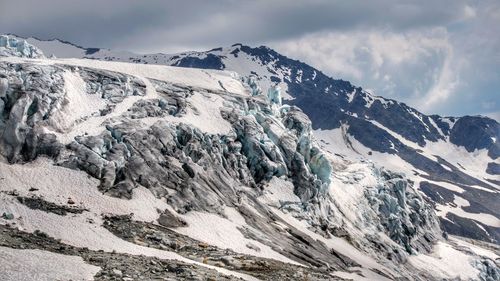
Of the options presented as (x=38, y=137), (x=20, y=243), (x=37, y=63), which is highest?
(x=37, y=63)

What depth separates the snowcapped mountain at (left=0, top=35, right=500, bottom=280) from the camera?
167 ft

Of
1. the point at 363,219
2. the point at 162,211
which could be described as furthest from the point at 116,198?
the point at 363,219

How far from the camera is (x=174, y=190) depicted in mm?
75125

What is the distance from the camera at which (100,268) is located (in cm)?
4075

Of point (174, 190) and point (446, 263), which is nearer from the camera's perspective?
point (174, 190)

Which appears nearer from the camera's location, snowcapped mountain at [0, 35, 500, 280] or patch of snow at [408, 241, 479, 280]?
snowcapped mountain at [0, 35, 500, 280]

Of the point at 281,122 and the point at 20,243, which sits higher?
the point at 281,122

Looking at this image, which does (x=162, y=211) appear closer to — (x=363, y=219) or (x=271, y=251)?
(x=271, y=251)

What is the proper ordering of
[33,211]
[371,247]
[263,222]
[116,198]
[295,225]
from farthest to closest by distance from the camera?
[371,247], [295,225], [263,222], [116,198], [33,211]

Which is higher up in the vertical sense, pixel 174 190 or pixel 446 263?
pixel 174 190

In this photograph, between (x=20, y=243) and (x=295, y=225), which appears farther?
(x=295, y=225)

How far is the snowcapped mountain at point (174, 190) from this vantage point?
167 feet

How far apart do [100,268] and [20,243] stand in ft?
27.5

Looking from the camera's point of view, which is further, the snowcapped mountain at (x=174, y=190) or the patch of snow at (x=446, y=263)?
the patch of snow at (x=446, y=263)
